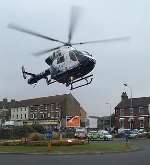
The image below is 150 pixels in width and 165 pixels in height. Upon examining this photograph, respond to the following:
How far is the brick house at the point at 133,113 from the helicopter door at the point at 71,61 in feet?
299

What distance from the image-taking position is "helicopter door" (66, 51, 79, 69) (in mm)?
39281

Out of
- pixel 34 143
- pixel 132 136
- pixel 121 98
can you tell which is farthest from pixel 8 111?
pixel 34 143

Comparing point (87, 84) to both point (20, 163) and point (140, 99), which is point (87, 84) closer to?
point (20, 163)

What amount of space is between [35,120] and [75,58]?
112 meters

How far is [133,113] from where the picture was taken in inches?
5251

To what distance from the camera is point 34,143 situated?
1928 inches

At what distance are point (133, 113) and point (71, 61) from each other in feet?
314

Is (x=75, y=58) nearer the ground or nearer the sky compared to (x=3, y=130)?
nearer the sky

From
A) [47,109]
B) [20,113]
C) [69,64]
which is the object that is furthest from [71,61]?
[20,113]

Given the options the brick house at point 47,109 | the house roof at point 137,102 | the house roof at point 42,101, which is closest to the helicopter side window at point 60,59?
the house roof at point 137,102

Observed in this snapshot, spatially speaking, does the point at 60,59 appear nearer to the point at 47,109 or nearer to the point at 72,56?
the point at 72,56

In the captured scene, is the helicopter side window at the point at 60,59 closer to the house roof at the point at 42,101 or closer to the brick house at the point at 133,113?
the brick house at the point at 133,113

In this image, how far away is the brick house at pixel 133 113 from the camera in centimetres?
13088

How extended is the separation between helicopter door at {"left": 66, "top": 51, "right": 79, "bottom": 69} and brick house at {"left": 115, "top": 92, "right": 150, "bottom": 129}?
91.1 meters
